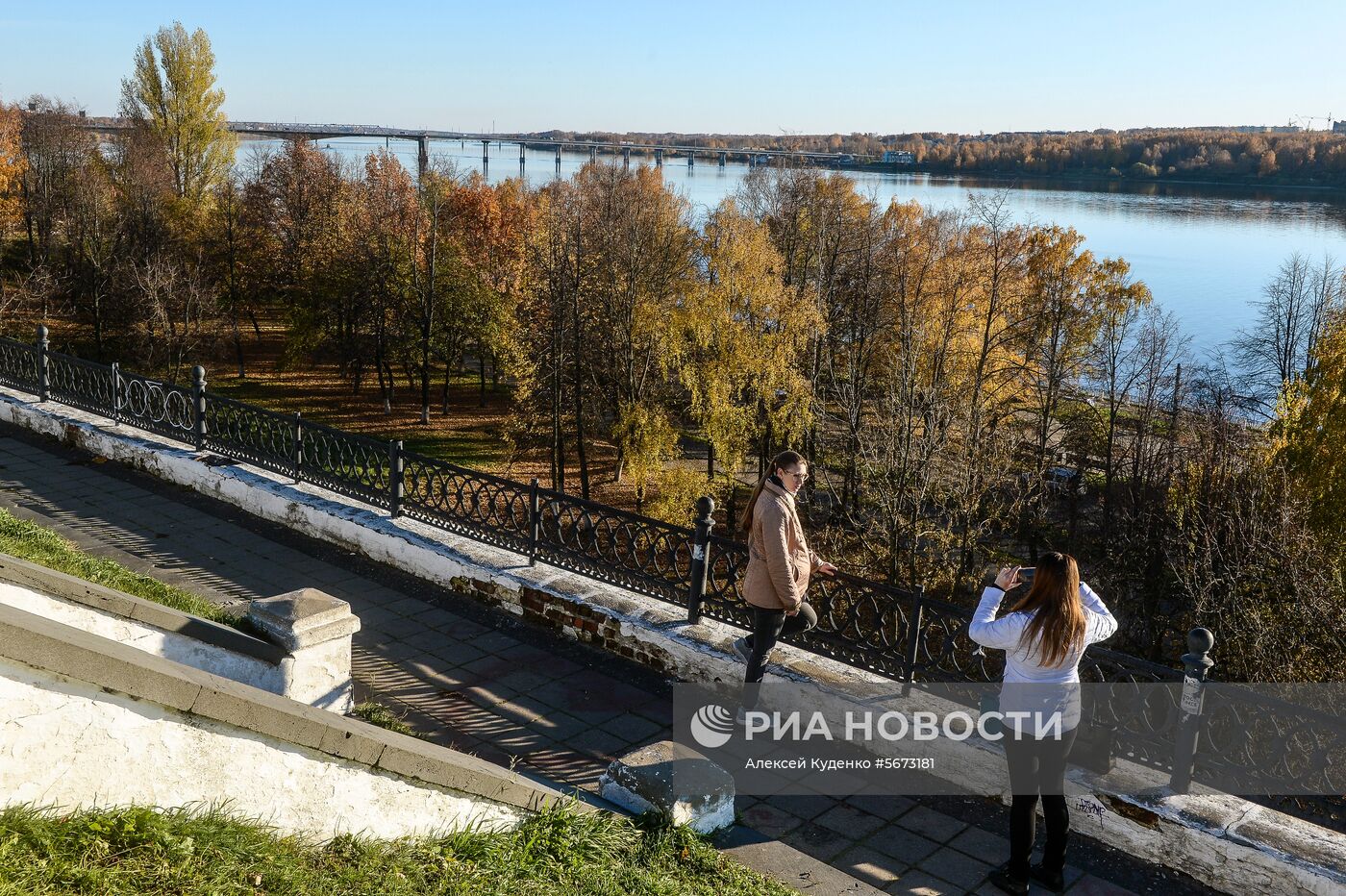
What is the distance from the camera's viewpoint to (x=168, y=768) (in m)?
3.36

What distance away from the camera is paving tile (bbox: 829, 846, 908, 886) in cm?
452

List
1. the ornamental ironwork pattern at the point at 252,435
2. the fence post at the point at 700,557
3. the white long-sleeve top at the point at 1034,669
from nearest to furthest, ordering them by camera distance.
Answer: the white long-sleeve top at the point at 1034,669
the fence post at the point at 700,557
the ornamental ironwork pattern at the point at 252,435

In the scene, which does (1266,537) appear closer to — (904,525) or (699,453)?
(904,525)

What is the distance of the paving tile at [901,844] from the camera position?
4703 millimetres

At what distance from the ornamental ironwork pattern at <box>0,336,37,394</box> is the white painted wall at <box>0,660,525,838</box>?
407 inches

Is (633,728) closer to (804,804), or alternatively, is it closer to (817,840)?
(804,804)

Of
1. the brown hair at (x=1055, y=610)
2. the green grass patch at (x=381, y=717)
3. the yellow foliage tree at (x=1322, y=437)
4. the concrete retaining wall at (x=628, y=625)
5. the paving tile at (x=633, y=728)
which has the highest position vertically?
the brown hair at (x=1055, y=610)

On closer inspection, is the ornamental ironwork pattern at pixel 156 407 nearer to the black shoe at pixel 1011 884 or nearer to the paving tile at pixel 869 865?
the paving tile at pixel 869 865

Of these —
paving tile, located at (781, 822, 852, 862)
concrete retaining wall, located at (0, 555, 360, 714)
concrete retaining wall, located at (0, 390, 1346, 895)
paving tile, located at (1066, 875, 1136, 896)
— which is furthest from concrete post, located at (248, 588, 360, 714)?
paving tile, located at (1066, 875, 1136, 896)

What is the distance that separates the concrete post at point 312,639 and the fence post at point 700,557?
6.85ft

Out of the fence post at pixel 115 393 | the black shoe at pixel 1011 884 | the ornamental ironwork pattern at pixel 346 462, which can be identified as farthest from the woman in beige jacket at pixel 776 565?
the fence post at pixel 115 393


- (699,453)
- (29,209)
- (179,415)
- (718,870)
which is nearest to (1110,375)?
(699,453)

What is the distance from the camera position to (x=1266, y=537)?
64.2ft

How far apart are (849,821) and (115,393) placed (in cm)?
908
